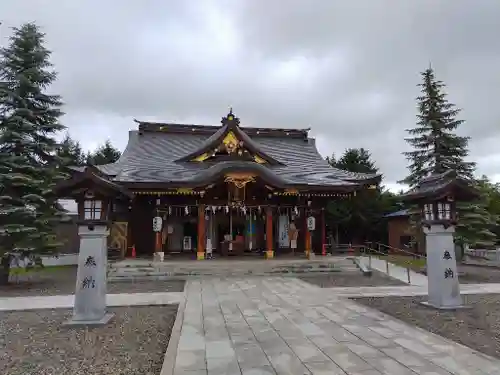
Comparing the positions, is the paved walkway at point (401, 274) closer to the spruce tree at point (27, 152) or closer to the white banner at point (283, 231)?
the white banner at point (283, 231)

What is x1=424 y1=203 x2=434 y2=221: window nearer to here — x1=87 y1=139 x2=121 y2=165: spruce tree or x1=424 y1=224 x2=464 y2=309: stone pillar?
x1=424 y1=224 x2=464 y2=309: stone pillar

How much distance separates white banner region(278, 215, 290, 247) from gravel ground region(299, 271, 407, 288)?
15.2ft

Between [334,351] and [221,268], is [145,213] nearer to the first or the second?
[221,268]

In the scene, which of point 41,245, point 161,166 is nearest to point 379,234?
point 161,166

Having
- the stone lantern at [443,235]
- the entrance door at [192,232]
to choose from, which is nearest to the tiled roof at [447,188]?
the stone lantern at [443,235]

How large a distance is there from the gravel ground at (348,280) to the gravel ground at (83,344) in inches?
229

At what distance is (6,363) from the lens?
5133 millimetres

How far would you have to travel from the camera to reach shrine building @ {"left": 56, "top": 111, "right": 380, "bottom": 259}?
623 inches

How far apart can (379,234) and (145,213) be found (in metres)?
17.6

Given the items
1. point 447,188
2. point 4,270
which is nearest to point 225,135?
point 4,270

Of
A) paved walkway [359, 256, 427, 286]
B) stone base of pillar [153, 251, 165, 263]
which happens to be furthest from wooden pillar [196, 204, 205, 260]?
paved walkway [359, 256, 427, 286]

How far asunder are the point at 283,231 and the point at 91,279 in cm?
1226

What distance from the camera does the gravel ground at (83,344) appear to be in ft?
16.1

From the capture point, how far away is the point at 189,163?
62.0 feet
